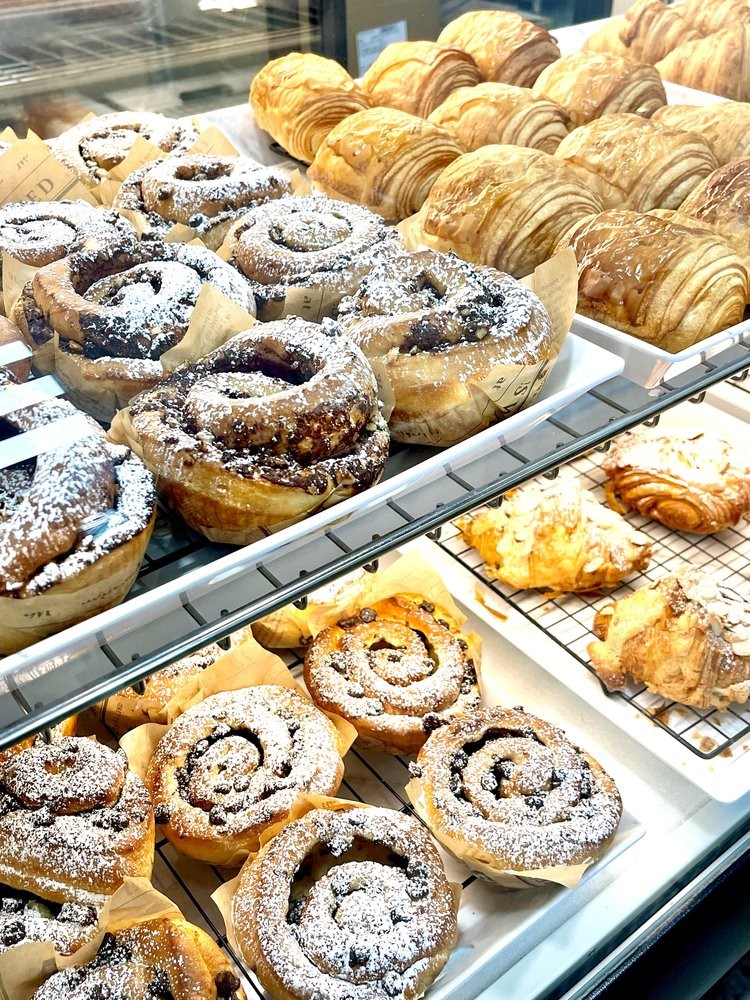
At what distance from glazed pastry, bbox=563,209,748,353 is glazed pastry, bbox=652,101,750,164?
467mm

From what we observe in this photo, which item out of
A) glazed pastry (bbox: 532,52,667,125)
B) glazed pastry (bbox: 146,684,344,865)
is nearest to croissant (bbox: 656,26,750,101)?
glazed pastry (bbox: 532,52,667,125)

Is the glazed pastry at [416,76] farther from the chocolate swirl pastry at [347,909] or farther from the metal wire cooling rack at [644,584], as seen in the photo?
the chocolate swirl pastry at [347,909]

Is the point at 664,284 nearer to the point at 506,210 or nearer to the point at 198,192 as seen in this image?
the point at 506,210

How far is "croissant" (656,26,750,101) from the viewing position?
214 cm

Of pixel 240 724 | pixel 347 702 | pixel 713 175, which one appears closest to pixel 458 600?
pixel 347 702

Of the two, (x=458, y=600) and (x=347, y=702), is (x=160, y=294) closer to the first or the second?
(x=347, y=702)

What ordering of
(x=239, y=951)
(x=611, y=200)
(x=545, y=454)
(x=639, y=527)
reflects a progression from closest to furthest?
(x=545, y=454) → (x=239, y=951) → (x=611, y=200) → (x=639, y=527)

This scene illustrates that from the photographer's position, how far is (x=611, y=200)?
5.71 ft

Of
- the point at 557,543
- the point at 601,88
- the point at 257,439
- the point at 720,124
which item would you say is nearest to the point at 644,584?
the point at 557,543

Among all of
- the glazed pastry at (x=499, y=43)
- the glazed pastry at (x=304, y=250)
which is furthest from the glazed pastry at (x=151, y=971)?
the glazed pastry at (x=499, y=43)

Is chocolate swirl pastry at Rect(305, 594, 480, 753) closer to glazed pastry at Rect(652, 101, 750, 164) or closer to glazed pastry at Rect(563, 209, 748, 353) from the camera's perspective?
glazed pastry at Rect(563, 209, 748, 353)

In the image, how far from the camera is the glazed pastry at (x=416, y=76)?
208 centimetres

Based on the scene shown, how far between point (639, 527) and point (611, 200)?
0.70 m

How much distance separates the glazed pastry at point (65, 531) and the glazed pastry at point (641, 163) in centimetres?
114
